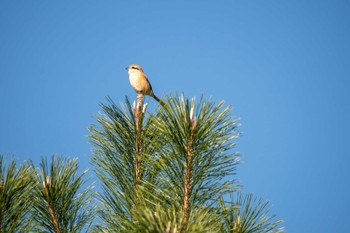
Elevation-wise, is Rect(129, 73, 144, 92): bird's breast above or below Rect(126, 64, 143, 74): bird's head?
below

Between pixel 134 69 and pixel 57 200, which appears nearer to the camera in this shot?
pixel 57 200

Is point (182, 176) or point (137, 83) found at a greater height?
point (137, 83)

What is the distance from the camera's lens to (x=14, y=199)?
8.66ft

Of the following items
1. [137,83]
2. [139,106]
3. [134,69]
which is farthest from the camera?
[134,69]

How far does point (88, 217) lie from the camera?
10.2ft

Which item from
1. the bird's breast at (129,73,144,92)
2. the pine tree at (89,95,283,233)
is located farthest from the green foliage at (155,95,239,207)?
the bird's breast at (129,73,144,92)

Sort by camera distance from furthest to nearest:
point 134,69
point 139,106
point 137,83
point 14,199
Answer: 1. point 134,69
2. point 137,83
3. point 139,106
4. point 14,199

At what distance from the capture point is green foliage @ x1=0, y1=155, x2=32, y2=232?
102 inches

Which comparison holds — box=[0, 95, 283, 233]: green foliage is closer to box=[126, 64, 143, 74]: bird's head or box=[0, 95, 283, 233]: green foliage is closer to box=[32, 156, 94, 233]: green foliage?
box=[32, 156, 94, 233]: green foliage

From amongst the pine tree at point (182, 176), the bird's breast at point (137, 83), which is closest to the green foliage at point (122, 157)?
the pine tree at point (182, 176)

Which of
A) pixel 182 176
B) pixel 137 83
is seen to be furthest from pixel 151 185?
pixel 137 83

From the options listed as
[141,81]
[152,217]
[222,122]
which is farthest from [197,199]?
[141,81]

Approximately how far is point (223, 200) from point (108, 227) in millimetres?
763

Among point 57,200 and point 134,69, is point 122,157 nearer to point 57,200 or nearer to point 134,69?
point 57,200
